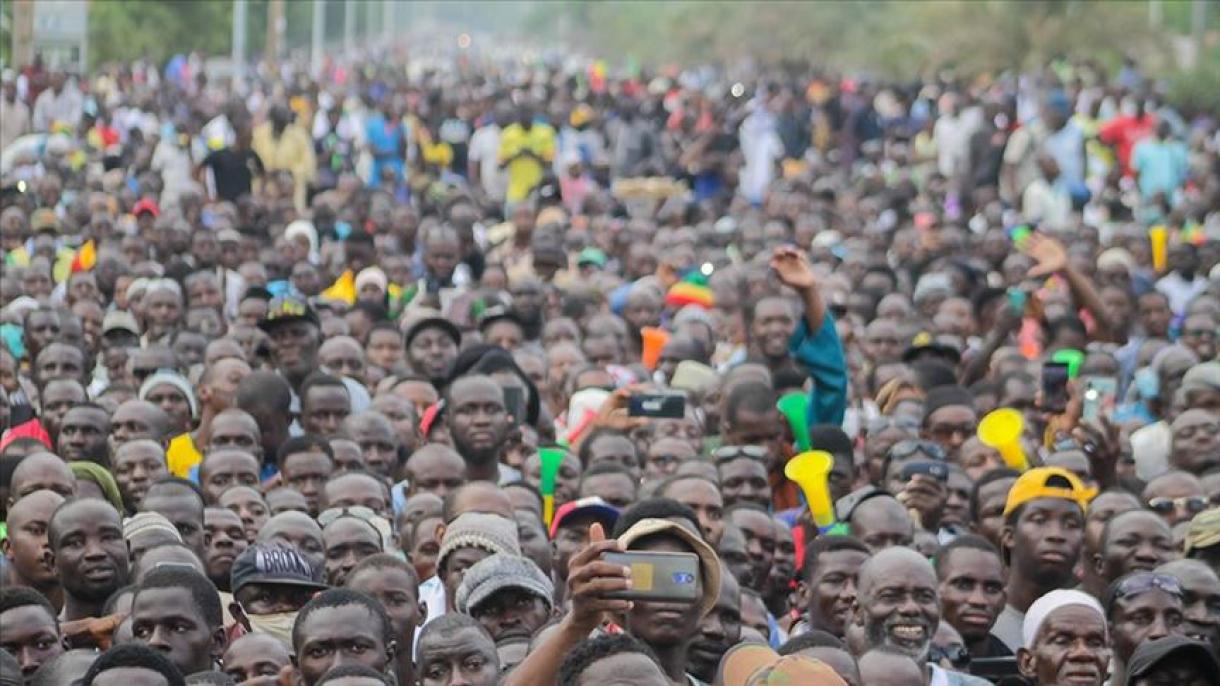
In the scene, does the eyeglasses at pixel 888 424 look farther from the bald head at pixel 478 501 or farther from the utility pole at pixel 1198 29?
the utility pole at pixel 1198 29

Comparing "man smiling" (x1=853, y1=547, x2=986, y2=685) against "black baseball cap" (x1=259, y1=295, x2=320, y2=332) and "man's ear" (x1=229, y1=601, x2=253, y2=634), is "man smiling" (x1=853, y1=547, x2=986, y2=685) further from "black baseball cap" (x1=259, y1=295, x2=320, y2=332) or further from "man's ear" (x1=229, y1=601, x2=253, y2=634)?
"black baseball cap" (x1=259, y1=295, x2=320, y2=332)

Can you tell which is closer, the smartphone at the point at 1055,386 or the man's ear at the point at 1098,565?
the man's ear at the point at 1098,565

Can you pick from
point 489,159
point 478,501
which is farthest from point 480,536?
point 489,159

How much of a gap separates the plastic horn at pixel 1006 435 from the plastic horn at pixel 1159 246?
27.4 feet

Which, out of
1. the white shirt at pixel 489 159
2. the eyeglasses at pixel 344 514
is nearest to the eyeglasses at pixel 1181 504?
the eyeglasses at pixel 344 514

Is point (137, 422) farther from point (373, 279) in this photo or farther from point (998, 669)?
point (373, 279)

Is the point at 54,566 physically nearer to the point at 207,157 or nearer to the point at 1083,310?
the point at 1083,310

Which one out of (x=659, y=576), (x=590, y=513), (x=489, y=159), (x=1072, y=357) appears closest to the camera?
(x=659, y=576)

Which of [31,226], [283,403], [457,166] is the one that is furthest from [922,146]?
[283,403]

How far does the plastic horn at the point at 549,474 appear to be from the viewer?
35.7 ft

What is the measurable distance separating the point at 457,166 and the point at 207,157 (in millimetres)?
5688

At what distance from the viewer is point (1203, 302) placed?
15.5 meters

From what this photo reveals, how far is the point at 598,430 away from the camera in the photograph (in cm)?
1133

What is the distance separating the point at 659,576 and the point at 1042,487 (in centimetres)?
396
